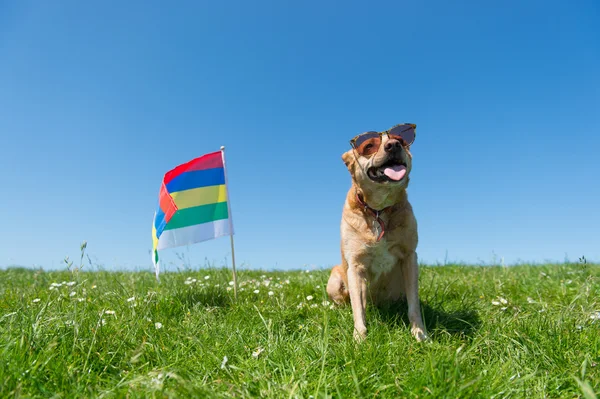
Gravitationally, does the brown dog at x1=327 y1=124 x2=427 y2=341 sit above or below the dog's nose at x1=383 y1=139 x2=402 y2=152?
below

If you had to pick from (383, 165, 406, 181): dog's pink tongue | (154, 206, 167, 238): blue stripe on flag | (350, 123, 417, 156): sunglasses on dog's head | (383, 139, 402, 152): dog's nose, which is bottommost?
(154, 206, 167, 238): blue stripe on flag

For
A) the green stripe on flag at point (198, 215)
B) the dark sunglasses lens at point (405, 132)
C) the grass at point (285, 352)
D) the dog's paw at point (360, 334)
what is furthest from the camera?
the green stripe on flag at point (198, 215)

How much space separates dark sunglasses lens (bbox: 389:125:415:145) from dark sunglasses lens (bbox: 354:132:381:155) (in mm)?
314

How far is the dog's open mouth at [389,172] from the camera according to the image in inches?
154

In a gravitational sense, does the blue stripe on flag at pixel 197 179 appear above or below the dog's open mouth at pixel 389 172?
above

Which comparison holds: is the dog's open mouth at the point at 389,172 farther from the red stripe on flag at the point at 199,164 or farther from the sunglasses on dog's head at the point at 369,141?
the red stripe on flag at the point at 199,164

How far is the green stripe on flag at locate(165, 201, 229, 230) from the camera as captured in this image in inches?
223

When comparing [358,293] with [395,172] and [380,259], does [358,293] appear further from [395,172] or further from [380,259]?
[395,172]

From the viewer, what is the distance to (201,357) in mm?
3121

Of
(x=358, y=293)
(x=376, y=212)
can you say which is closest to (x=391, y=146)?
(x=376, y=212)

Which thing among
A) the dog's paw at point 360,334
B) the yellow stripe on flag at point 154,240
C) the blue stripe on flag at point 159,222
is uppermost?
the blue stripe on flag at point 159,222

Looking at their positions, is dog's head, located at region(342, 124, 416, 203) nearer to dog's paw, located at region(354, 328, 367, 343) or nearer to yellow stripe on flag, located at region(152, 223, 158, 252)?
dog's paw, located at region(354, 328, 367, 343)

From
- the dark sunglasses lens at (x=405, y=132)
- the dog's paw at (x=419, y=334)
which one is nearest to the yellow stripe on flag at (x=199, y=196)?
the dark sunglasses lens at (x=405, y=132)

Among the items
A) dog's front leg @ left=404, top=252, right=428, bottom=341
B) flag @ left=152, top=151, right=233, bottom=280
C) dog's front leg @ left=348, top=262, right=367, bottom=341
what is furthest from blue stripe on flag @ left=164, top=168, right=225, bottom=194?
dog's front leg @ left=404, top=252, right=428, bottom=341
